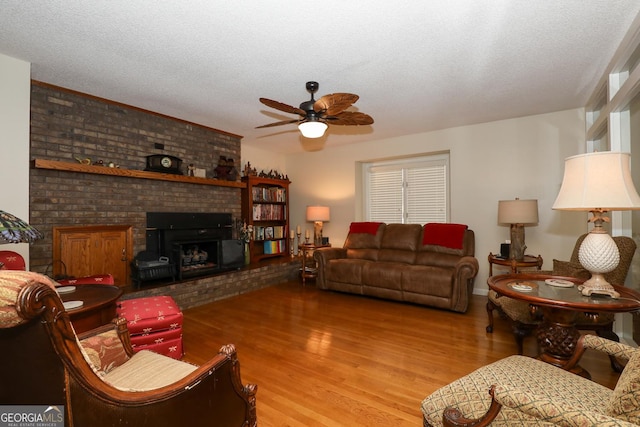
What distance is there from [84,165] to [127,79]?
110 cm

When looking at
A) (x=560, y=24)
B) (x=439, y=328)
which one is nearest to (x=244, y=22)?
(x=560, y=24)

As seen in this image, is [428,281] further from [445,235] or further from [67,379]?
[67,379]

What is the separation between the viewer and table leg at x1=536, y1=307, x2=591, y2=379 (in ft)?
6.02

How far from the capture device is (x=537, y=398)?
894 mm

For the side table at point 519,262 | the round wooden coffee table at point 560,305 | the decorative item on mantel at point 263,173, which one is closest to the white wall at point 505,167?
the side table at point 519,262

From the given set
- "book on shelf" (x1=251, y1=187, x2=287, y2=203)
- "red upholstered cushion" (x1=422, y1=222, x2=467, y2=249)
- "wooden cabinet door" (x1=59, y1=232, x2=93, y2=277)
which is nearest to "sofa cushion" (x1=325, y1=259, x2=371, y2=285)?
"red upholstered cushion" (x1=422, y1=222, x2=467, y2=249)

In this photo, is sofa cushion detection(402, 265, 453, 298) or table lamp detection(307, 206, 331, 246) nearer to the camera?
sofa cushion detection(402, 265, 453, 298)

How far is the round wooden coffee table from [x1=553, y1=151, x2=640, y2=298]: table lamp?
11cm

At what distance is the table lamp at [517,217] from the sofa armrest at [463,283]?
0.53m

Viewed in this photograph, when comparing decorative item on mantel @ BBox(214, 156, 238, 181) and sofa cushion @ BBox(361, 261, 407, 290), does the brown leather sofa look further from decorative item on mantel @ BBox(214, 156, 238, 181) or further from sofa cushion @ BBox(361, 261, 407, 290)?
decorative item on mantel @ BBox(214, 156, 238, 181)

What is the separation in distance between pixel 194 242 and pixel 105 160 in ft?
4.91

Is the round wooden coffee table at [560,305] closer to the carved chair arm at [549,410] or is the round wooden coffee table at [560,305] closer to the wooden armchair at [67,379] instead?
the carved chair arm at [549,410]

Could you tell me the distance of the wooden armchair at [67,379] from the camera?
711mm

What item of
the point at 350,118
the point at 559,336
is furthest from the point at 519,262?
the point at 350,118
